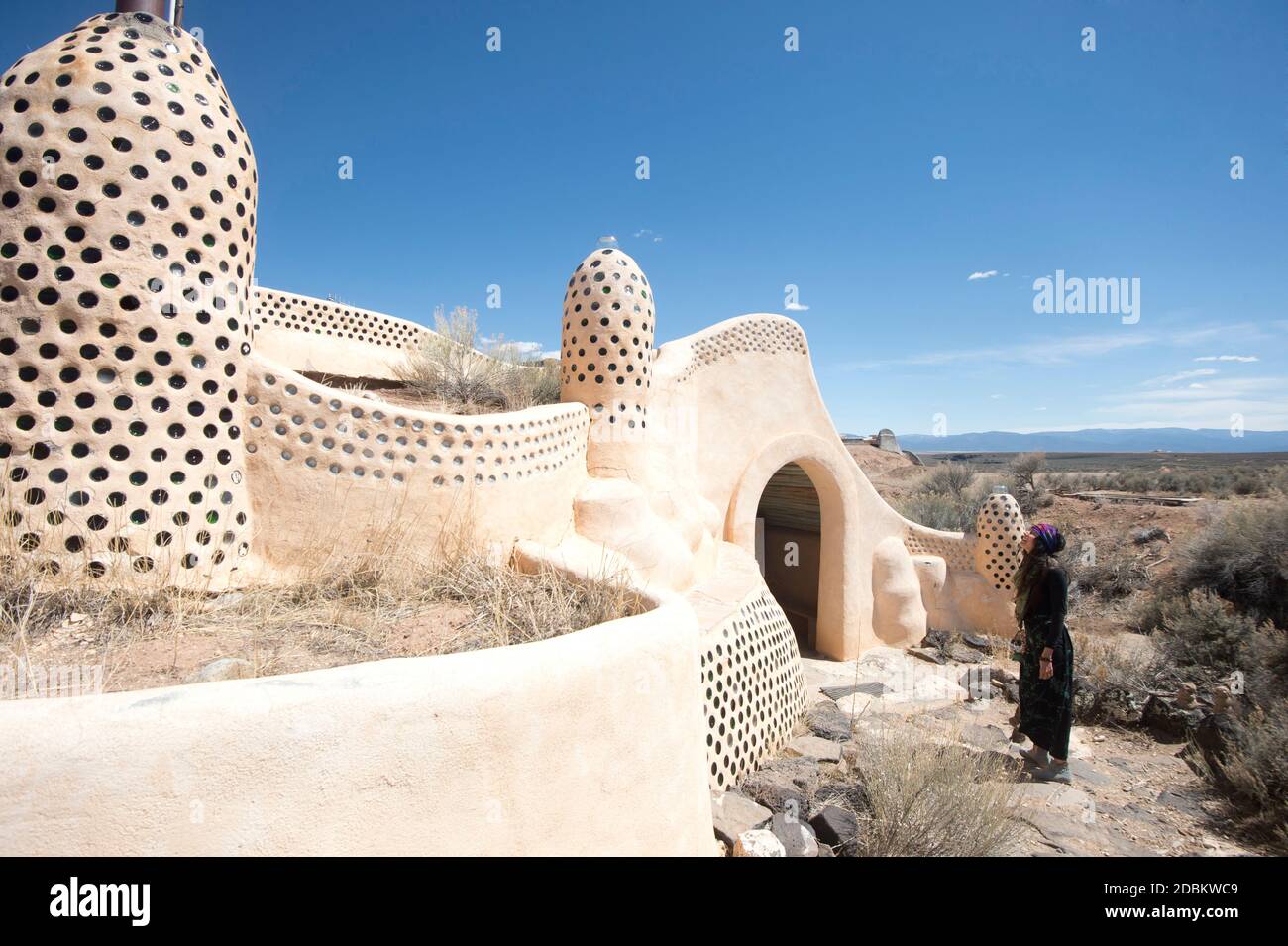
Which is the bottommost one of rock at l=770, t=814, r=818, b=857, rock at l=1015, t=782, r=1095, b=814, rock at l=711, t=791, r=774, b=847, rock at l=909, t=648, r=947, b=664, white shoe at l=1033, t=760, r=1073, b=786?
rock at l=909, t=648, r=947, b=664

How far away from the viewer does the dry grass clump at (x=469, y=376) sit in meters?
6.98

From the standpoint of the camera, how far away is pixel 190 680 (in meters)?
2.29

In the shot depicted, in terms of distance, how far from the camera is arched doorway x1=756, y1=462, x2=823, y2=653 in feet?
35.4

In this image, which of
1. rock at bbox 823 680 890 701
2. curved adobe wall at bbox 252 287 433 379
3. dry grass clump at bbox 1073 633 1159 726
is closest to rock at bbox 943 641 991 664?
dry grass clump at bbox 1073 633 1159 726

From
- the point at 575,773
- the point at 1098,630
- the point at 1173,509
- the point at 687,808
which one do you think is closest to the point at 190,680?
the point at 575,773

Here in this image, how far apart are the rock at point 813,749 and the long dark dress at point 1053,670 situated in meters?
1.58

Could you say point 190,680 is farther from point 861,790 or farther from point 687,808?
point 861,790

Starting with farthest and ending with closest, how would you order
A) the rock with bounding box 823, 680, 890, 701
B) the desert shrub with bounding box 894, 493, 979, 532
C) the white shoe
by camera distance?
1. the desert shrub with bounding box 894, 493, 979, 532
2. the rock with bounding box 823, 680, 890, 701
3. the white shoe

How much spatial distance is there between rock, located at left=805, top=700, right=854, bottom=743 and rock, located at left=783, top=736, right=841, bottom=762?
0.44ft

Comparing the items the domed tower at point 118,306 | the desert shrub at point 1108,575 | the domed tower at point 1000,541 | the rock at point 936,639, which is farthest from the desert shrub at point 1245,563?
the domed tower at point 118,306

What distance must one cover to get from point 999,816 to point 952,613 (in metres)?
6.89

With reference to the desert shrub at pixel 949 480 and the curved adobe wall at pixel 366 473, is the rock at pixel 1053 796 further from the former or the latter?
the desert shrub at pixel 949 480

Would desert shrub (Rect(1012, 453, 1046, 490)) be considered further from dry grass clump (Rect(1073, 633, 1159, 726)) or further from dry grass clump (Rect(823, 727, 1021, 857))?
dry grass clump (Rect(823, 727, 1021, 857))

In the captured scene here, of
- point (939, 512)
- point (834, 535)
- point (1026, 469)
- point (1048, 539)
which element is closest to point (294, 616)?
point (1048, 539)
